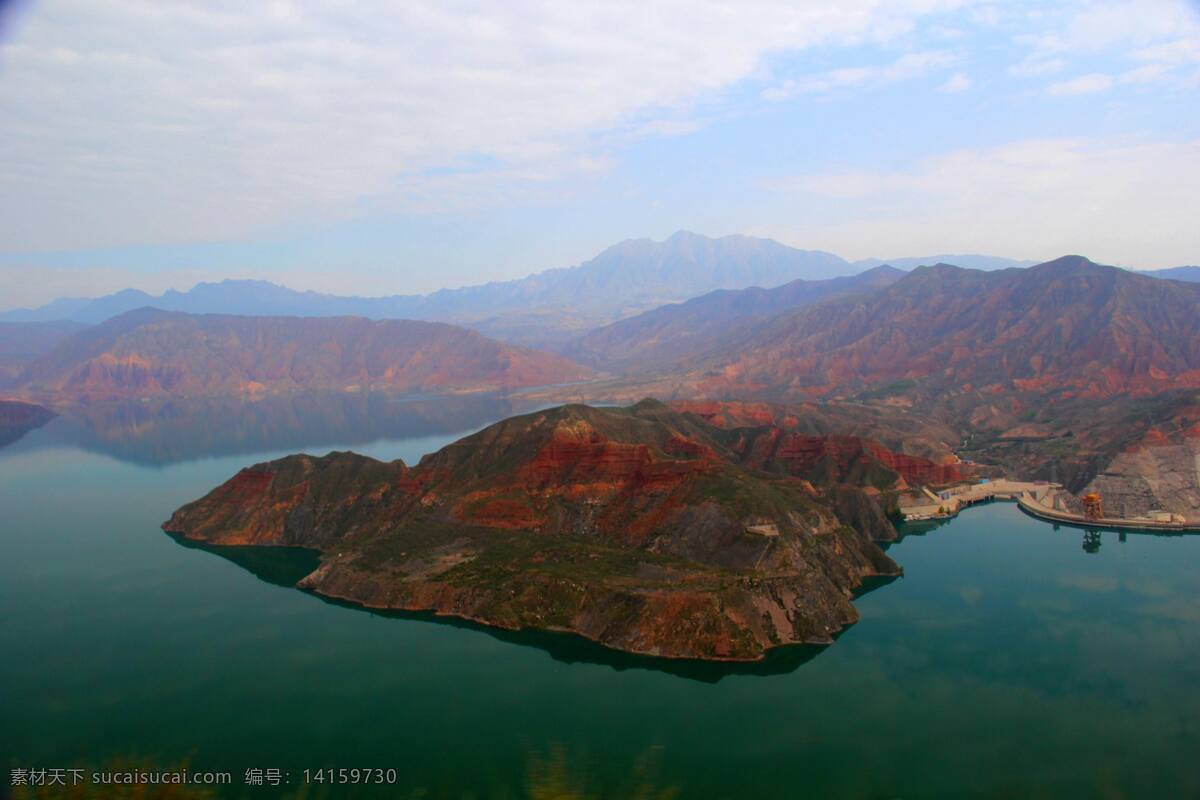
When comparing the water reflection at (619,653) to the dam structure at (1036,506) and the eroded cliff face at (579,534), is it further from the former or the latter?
the dam structure at (1036,506)

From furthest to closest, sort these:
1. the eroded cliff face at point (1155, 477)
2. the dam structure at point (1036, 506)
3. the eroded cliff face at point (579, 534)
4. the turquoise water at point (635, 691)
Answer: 1. the eroded cliff face at point (1155, 477)
2. the dam structure at point (1036, 506)
3. the eroded cliff face at point (579, 534)
4. the turquoise water at point (635, 691)

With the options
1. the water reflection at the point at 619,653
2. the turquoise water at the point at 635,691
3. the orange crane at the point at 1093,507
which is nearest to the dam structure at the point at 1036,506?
the orange crane at the point at 1093,507

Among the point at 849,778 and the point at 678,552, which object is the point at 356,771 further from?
the point at 678,552

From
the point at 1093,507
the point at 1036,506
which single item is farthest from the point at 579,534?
the point at 1093,507

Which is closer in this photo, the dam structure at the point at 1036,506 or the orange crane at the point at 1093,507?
the dam structure at the point at 1036,506

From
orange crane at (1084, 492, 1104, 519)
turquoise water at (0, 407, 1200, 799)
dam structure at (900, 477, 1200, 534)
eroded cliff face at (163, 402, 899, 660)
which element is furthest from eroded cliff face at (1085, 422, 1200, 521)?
eroded cliff face at (163, 402, 899, 660)
